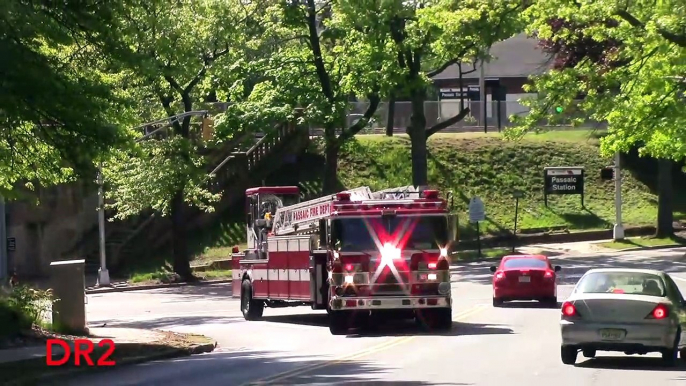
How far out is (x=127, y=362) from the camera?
21.4m

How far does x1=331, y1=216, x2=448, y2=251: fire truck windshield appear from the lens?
24969mm

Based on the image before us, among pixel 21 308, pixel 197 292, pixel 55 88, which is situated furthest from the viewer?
pixel 197 292

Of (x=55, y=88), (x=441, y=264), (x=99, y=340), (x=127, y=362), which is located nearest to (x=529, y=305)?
(x=441, y=264)

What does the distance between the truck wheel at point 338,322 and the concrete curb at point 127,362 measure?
104 inches

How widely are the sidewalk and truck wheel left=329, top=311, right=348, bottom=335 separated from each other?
3766 mm

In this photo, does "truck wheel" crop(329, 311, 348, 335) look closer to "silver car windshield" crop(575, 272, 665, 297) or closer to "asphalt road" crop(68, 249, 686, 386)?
"asphalt road" crop(68, 249, 686, 386)

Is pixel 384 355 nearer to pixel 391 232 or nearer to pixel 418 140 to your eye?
pixel 391 232

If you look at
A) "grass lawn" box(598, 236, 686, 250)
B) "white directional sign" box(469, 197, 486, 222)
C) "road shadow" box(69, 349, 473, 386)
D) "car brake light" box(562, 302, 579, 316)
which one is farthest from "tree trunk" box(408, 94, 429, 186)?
"car brake light" box(562, 302, 579, 316)

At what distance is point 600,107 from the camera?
85.5ft

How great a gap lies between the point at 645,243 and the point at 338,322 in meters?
33.0

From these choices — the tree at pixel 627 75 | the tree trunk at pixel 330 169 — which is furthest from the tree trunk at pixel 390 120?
the tree at pixel 627 75

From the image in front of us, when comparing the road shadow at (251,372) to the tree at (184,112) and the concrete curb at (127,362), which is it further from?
the tree at (184,112)

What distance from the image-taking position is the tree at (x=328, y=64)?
46312 mm

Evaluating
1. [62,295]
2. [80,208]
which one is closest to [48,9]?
[62,295]
